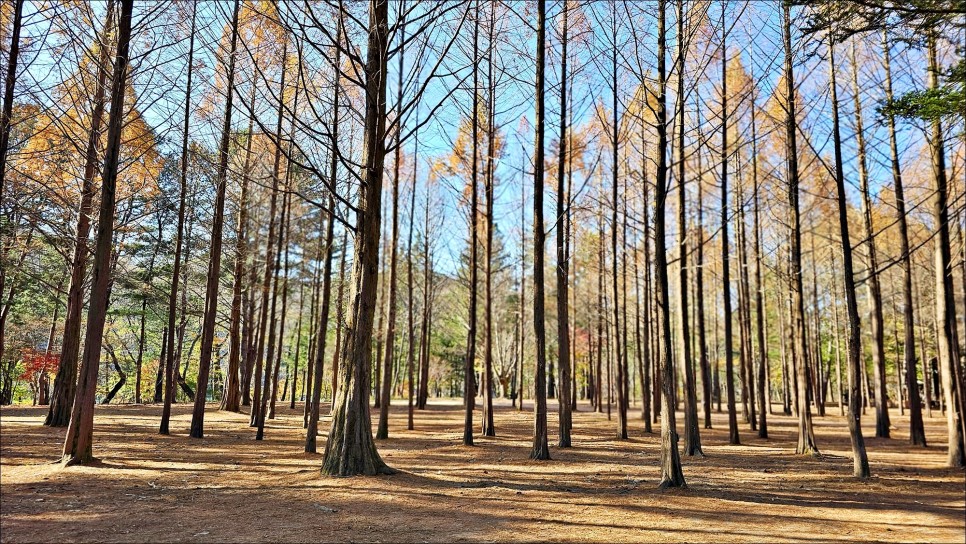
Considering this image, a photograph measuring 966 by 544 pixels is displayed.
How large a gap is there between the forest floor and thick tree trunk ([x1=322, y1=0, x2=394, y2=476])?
40 centimetres

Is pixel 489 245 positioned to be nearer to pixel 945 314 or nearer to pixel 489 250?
pixel 489 250

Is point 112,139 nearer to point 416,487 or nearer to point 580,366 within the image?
point 416,487

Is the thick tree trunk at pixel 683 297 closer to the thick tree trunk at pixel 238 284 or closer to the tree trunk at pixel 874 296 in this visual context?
the tree trunk at pixel 874 296

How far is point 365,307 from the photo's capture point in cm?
777

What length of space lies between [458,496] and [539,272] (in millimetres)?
4590

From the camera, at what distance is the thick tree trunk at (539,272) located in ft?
32.3

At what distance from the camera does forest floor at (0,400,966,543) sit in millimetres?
4840

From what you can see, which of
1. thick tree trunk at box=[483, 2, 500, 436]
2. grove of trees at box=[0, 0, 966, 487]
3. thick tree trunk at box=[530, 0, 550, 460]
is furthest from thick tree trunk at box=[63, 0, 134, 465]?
thick tree trunk at box=[483, 2, 500, 436]

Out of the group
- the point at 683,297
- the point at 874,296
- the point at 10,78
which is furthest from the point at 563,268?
the point at 10,78

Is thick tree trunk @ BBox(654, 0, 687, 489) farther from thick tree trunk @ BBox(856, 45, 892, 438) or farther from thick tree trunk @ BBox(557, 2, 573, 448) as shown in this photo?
thick tree trunk @ BBox(856, 45, 892, 438)

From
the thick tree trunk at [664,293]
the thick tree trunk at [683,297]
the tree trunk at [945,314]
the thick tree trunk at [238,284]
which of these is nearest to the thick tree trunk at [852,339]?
the tree trunk at [945,314]

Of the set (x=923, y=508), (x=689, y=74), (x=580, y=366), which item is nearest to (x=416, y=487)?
(x=923, y=508)

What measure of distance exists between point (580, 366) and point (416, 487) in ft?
127

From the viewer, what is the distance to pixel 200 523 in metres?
5.12
